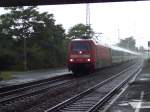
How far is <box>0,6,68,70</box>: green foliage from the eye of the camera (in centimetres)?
5428

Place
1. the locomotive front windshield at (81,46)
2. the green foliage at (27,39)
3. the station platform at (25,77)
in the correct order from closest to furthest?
the station platform at (25,77), the locomotive front windshield at (81,46), the green foliage at (27,39)

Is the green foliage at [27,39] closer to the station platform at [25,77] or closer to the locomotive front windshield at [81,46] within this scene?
the station platform at [25,77]

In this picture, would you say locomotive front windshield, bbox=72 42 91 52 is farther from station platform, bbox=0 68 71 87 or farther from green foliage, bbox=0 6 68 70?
green foliage, bbox=0 6 68 70

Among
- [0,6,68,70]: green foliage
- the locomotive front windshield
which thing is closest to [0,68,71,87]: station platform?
the locomotive front windshield

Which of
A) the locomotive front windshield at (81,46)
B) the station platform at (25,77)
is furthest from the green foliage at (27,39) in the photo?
the locomotive front windshield at (81,46)

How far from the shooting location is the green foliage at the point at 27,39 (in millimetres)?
54281

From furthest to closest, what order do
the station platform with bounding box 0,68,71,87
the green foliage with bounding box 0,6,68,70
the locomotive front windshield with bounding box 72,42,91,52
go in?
1. the green foliage with bounding box 0,6,68,70
2. the locomotive front windshield with bounding box 72,42,91,52
3. the station platform with bounding box 0,68,71,87

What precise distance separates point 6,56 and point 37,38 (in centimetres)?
637

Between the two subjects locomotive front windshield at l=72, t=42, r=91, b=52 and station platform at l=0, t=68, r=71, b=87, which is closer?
station platform at l=0, t=68, r=71, b=87

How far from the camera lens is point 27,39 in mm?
57375

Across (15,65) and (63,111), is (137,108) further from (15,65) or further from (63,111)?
(15,65)

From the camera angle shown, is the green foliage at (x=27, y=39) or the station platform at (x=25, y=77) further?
the green foliage at (x=27, y=39)

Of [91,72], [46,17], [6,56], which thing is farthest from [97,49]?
[46,17]

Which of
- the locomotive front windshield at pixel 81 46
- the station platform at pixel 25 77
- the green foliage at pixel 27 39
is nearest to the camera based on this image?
the station platform at pixel 25 77
